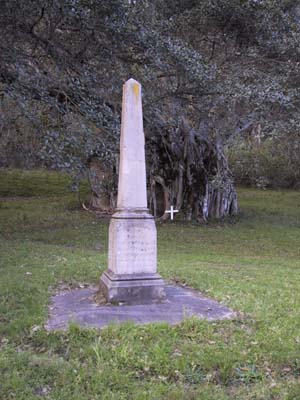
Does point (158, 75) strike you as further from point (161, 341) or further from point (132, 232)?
point (161, 341)

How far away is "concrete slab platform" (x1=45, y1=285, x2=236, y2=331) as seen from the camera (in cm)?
523

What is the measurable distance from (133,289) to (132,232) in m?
0.74

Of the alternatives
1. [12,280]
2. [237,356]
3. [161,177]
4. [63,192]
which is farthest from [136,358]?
[63,192]

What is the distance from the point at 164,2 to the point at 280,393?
37.4 feet

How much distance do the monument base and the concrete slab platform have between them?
11 cm

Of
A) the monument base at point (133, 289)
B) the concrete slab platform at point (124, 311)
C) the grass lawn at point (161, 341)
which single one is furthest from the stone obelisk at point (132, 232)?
the grass lawn at point (161, 341)

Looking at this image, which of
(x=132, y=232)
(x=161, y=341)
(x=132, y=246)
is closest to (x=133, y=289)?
(x=132, y=246)

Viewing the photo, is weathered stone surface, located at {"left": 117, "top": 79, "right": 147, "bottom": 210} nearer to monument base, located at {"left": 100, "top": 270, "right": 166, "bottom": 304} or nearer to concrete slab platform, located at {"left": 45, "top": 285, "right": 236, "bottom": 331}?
monument base, located at {"left": 100, "top": 270, "right": 166, "bottom": 304}

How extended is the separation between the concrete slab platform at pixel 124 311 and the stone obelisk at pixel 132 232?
0.78 feet

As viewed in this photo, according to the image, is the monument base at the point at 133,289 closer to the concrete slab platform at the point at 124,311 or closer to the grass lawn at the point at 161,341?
the concrete slab platform at the point at 124,311

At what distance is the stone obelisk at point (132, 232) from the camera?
6.05 meters

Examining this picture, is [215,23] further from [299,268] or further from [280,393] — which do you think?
[280,393]

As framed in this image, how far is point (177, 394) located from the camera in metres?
3.74

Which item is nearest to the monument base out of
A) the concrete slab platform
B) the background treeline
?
the concrete slab platform
